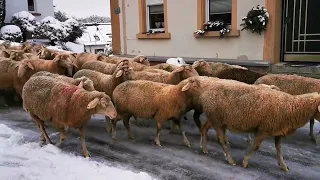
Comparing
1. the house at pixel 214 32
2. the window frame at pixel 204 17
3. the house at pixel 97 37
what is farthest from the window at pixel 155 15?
the house at pixel 97 37

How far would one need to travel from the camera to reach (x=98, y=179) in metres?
4.40

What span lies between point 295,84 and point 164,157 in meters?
2.60

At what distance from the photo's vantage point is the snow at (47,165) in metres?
4.51

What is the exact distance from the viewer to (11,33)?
19297mm

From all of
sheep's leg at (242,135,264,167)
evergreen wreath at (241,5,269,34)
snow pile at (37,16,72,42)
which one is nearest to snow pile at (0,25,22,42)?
snow pile at (37,16,72,42)

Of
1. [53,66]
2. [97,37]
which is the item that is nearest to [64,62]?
[53,66]

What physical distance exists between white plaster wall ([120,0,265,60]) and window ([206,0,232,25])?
1.41 feet

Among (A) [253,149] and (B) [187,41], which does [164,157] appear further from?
(B) [187,41]

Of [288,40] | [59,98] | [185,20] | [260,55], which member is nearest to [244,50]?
[260,55]

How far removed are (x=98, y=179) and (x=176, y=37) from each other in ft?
24.8

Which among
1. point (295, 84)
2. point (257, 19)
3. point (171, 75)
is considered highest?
point (257, 19)

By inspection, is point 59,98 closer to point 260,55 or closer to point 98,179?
point 98,179

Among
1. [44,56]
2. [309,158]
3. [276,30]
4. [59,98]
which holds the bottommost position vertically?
[309,158]

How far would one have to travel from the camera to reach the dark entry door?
8.95m
